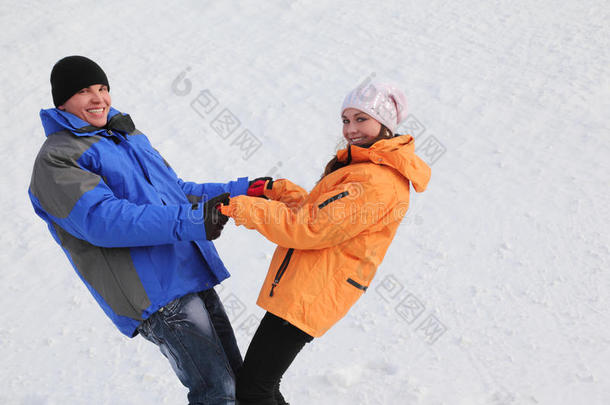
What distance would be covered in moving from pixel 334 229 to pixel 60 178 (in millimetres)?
1160

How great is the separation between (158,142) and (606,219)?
612 cm

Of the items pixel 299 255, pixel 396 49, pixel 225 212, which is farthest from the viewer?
pixel 396 49

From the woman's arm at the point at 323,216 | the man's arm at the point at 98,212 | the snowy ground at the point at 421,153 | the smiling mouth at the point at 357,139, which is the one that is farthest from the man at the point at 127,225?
the snowy ground at the point at 421,153

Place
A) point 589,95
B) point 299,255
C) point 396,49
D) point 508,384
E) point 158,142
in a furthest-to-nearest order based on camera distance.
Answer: point 396,49, point 589,95, point 158,142, point 508,384, point 299,255

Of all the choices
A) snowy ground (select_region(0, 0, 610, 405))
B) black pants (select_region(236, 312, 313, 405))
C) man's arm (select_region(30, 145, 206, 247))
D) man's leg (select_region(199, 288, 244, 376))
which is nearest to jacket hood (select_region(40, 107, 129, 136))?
man's arm (select_region(30, 145, 206, 247))

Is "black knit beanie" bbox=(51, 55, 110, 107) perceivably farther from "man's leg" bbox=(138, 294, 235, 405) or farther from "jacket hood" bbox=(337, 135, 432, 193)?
"jacket hood" bbox=(337, 135, 432, 193)

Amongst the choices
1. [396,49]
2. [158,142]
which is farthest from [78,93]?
[396,49]

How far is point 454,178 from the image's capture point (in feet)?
22.6

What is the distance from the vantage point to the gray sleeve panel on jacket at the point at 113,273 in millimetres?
2172

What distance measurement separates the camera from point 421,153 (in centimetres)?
730

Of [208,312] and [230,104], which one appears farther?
[230,104]

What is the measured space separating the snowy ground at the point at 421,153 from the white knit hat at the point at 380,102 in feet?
7.47

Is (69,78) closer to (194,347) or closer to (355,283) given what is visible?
(194,347)

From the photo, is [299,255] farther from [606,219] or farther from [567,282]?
[606,219]
